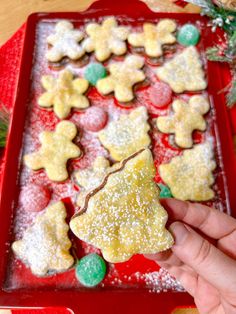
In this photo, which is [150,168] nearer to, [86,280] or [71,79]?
[86,280]

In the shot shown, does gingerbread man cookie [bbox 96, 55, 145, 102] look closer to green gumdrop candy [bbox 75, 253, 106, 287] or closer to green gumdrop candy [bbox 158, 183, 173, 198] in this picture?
green gumdrop candy [bbox 158, 183, 173, 198]

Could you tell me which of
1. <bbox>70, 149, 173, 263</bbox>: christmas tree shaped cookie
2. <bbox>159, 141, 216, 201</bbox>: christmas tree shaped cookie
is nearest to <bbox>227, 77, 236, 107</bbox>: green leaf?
<bbox>159, 141, 216, 201</bbox>: christmas tree shaped cookie

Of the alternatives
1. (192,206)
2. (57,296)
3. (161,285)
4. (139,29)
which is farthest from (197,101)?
(57,296)

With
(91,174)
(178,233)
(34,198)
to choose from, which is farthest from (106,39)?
(178,233)

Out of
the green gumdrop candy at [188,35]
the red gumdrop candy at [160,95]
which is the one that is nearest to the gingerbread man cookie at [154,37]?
the green gumdrop candy at [188,35]

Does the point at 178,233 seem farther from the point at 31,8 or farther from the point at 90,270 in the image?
the point at 31,8
